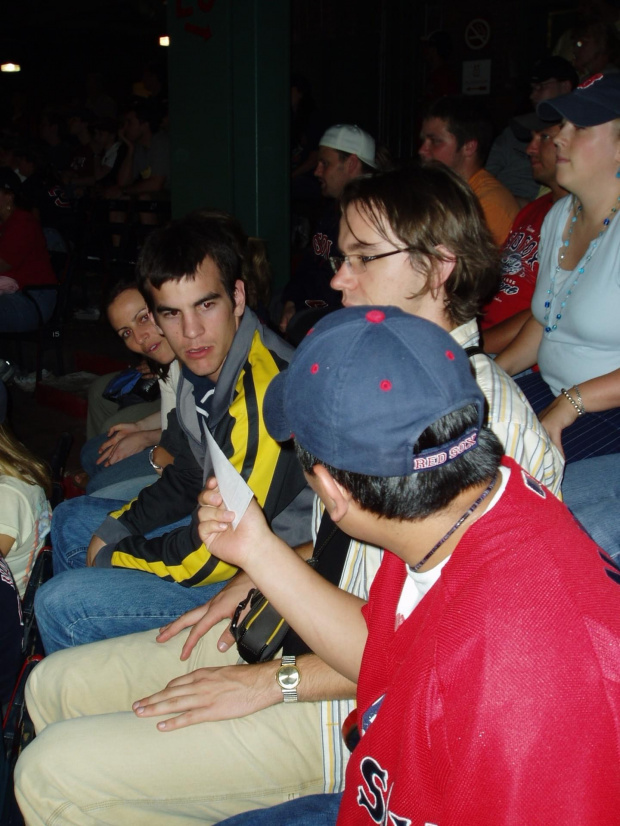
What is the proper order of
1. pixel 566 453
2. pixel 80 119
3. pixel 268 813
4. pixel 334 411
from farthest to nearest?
pixel 80 119 < pixel 566 453 < pixel 268 813 < pixel 334 411

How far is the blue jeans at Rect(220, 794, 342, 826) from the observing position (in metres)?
1.52

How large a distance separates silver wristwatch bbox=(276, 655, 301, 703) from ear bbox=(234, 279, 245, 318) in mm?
1206

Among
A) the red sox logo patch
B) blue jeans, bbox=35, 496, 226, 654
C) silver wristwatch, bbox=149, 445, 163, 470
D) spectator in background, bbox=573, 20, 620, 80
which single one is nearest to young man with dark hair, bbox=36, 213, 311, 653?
blue jeans, bbox=35, 496, 226, 654

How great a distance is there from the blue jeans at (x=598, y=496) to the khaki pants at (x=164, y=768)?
80cm

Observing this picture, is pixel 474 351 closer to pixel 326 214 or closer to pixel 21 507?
pixel 21 507

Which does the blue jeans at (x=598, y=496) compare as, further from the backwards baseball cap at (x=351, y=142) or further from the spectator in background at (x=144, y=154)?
the spectator in background at (x=144, y=154)

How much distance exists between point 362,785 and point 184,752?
0.59m

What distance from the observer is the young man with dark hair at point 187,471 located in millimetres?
2162

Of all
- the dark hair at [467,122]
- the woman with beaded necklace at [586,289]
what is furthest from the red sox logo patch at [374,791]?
the dark hair at [467,122]

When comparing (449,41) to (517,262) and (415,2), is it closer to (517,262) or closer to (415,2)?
(415,2)

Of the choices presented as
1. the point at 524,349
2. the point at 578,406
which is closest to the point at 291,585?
the point at 578,406

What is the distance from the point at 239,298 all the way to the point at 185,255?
225mm

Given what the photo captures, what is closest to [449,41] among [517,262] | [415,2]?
[415,2]

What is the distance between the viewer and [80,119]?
11844mm
